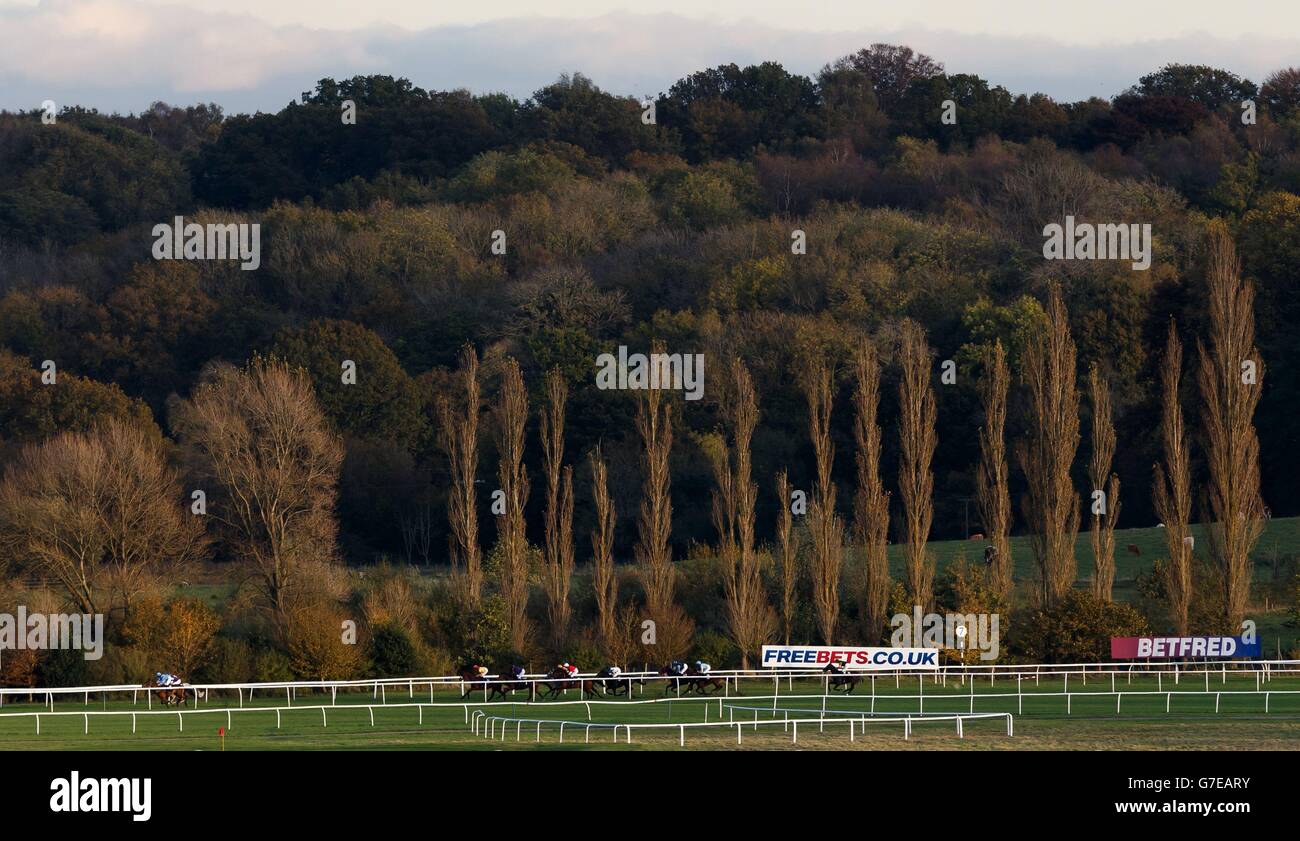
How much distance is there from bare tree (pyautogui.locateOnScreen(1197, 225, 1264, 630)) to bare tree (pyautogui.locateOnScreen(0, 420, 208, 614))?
2815 cm

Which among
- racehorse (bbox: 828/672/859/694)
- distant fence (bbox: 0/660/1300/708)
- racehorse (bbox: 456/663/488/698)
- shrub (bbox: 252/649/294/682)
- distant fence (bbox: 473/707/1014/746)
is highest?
distant fence (bbox: 473/707/1014/746)

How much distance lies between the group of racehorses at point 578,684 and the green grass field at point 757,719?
52 centimetres


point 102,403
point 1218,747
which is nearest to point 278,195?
point 102,403

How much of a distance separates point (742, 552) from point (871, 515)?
374 cm

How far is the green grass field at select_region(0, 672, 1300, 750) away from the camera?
89.2 ft

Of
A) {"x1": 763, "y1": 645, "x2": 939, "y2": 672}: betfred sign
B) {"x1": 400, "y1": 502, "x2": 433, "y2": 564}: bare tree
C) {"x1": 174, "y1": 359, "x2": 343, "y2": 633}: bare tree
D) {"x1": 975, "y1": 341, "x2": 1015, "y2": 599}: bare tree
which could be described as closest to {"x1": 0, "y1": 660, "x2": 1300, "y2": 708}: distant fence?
{"x1": 763, "y1": 645, "x2": 939, "y2": 672}: betfred sign

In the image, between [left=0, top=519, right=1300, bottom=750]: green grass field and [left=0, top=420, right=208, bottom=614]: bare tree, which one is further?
[left=0, top=420, right=208, bottom=614]: bare tree

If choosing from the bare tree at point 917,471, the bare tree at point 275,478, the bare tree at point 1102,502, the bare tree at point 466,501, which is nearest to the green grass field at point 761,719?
the bare tree at point 1102,502

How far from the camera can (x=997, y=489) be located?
5541 centimetres

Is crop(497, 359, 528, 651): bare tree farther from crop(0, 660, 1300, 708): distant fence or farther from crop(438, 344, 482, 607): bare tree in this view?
crop(0, 660, 1300, 708): distant fence

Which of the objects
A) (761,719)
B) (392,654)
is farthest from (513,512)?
(761,719)

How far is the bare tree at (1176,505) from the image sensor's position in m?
50.9

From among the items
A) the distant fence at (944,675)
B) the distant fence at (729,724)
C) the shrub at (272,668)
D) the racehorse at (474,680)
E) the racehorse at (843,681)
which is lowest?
the shrub at (272,668)

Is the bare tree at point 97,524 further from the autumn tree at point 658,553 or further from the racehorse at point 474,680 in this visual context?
the racehorse at point 474,680
